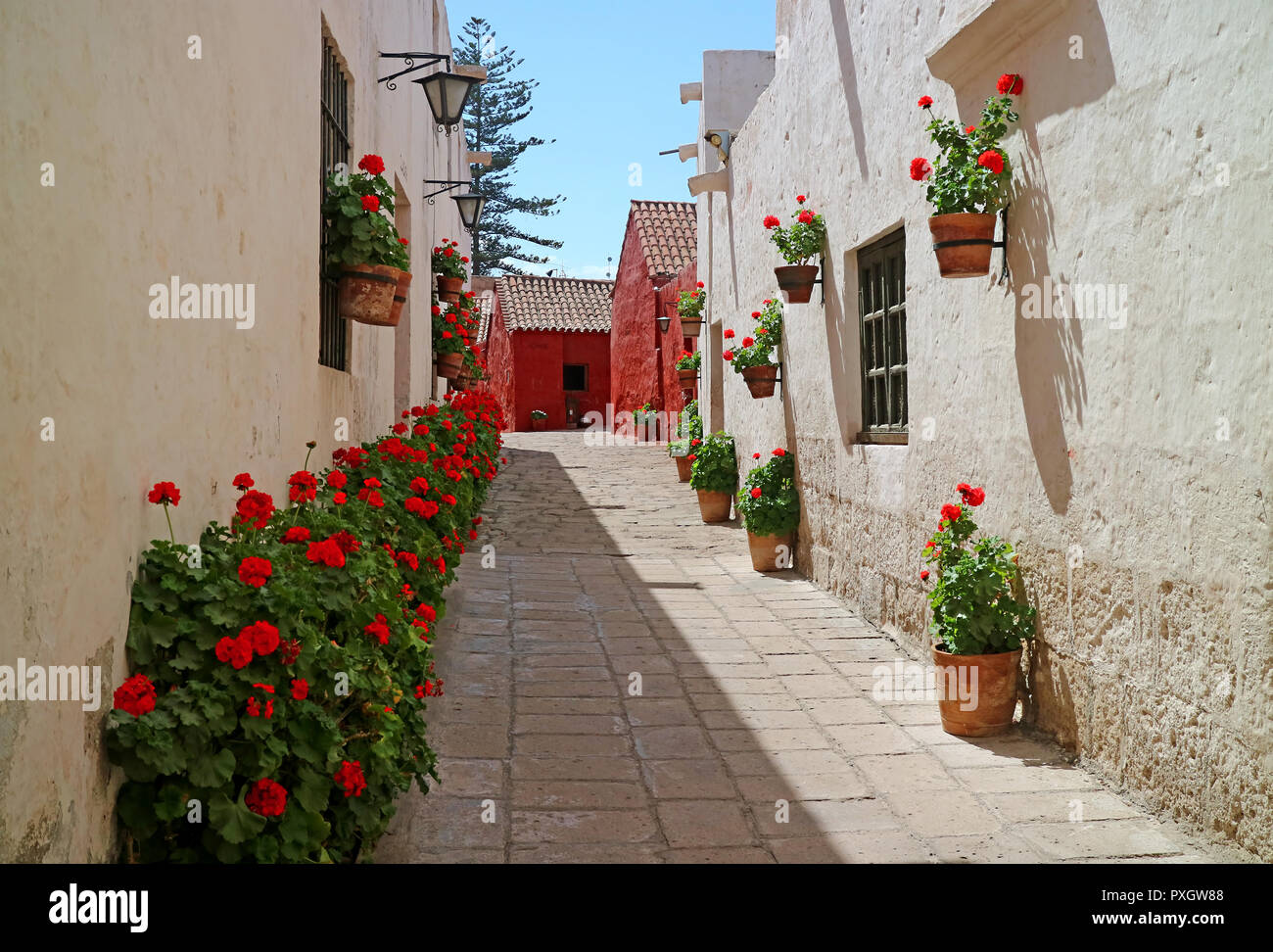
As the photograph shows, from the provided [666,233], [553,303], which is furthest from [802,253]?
[553,303]

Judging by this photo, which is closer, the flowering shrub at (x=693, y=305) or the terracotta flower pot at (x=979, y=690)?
the terracotta flower pot at (x=979, y=690)

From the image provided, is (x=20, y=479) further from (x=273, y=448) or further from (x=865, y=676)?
(x=865, y=676)

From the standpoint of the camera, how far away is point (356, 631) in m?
3.18

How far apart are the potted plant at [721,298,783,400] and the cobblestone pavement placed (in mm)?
2174

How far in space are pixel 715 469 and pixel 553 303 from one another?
60.8ft

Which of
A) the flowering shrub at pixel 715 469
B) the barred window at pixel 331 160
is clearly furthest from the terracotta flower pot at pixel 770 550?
the barred window at pixel 331 160

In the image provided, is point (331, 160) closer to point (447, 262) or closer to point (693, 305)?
point (447, 262)

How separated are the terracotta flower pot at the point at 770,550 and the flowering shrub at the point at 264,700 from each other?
5.67 meters

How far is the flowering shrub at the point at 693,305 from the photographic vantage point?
15.2m

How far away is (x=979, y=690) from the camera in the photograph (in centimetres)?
458

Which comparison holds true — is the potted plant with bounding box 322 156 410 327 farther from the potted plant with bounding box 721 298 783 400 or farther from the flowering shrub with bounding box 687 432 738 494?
the flowering shrub with bounding box 687 432 738 494

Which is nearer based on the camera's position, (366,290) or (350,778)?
(350,778)

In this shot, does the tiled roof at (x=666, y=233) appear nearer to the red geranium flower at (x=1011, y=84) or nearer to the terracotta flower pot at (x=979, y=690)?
the red geranium flower at (x=1011, y=84)
